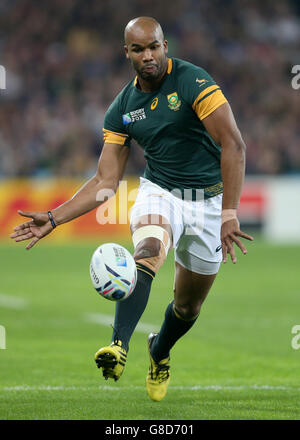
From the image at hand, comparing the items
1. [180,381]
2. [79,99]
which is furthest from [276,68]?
[180,381]

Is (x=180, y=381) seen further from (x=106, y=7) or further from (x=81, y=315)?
(x=106, y=7)

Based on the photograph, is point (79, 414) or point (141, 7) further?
point (141, 7)

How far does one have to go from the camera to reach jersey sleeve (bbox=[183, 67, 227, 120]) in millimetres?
5168

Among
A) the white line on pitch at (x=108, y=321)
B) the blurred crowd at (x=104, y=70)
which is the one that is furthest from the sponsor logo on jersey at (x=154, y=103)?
the blurred crowd at (x=104, y=70)

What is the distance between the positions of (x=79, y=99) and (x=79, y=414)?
1840 cm

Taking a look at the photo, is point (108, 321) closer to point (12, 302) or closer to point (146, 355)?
point (12, 302)

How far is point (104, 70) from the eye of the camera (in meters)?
23.3

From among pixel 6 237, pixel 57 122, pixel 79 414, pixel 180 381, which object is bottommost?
pixel 6 237

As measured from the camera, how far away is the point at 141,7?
23.8 metres

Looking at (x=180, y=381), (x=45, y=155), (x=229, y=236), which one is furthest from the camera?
(x=45, y=155)

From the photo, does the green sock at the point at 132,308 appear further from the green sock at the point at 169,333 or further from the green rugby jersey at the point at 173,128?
the green sock at the point at 169,333

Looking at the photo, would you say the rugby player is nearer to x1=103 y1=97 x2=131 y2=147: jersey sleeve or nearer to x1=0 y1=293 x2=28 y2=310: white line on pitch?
x1=103 y1=97 x2=131 y2=147: jersey sleeve

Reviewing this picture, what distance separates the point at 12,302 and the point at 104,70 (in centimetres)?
1340

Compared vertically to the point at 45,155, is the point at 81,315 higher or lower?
higher
